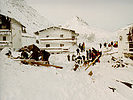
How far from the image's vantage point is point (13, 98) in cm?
285

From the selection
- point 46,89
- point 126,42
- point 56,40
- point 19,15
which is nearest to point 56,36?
point 56,40

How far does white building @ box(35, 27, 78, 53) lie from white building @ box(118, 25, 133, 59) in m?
10.5

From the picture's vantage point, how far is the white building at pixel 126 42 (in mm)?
9844

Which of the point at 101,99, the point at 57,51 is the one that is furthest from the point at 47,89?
the point at 57,51

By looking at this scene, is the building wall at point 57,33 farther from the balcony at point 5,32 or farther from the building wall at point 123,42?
the building wall at point 123,42

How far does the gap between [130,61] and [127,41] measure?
88.7 inches

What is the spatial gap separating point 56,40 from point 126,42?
1375 centimetres

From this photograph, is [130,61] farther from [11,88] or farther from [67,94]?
[11,88]

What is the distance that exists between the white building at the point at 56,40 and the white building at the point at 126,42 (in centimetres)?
1046

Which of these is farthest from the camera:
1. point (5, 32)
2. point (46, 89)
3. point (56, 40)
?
point (56, 40)

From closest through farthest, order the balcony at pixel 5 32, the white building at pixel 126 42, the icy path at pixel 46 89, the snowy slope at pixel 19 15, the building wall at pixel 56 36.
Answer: the icy path at pixel 46 89, the white building at pixel 126 42, the balcony at pixel 5 32, the building wall at pixel 56 36, the snowy slope at pixel 19 15

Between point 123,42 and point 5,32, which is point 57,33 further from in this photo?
point 123,42

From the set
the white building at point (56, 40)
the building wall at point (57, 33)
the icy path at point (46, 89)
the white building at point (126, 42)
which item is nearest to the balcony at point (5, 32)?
the white building at point (56, 40)

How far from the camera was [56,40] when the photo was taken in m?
20.5
